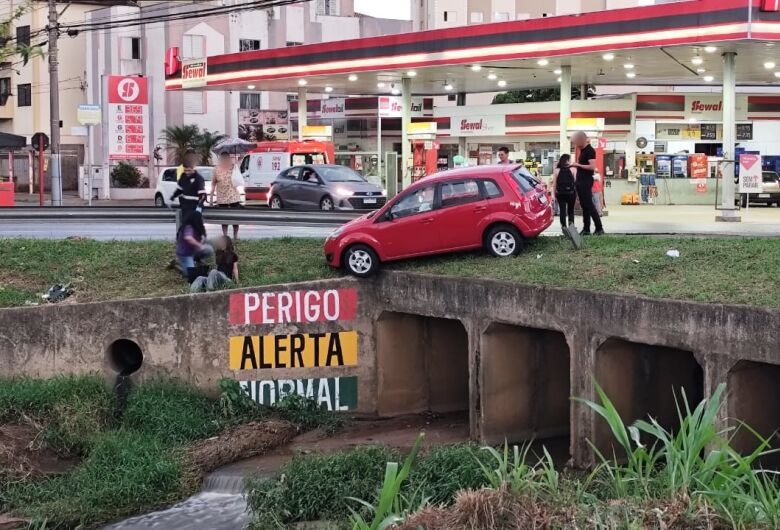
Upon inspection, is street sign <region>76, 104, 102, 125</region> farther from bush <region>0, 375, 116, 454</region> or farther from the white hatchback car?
bush <region>0, 375, 116, 454</region>

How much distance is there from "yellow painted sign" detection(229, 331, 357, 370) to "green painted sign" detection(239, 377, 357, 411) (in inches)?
9.1

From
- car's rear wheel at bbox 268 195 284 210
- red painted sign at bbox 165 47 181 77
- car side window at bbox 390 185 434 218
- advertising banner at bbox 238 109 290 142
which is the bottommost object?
car's rear wheel at bbox 268 195 284 210

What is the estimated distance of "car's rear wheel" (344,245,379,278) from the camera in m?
16.1

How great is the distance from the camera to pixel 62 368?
16.0 m

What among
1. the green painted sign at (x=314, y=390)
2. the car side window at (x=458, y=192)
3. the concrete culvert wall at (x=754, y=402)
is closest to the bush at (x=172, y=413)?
the green painted sign at (x=314, y=390)

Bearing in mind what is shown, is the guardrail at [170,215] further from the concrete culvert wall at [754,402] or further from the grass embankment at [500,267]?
the concrete culvert wall at [754,402]

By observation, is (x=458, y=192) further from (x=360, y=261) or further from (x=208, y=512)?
(x=208, y=512)

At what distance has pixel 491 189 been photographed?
51.6ft

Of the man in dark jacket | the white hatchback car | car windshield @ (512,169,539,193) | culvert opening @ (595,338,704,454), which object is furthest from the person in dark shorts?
the white hatchback car

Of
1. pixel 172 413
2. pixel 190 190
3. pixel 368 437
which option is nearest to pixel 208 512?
pixel 172 413

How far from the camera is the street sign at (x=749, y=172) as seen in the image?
31.3m

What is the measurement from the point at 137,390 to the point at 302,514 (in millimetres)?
5235

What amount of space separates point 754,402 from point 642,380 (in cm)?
194

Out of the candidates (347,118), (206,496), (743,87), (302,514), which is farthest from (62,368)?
(743,87)
